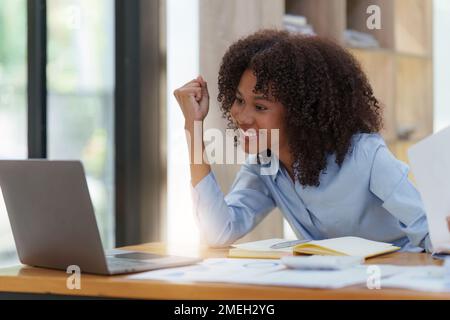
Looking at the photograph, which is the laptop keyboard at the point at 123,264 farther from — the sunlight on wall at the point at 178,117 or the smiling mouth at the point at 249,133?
the sunlight on wall at the point at 178,117


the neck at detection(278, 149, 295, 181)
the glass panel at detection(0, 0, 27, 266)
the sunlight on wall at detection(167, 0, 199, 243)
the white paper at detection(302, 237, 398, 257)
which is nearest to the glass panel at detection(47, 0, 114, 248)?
the glass panel at detection(0, 0, 27, 266)

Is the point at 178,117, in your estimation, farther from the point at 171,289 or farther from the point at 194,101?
the point at 171,289

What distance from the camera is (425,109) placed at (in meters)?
4.41

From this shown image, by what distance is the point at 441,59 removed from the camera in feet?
16.0

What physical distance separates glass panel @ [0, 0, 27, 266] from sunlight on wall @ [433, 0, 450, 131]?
2.90m

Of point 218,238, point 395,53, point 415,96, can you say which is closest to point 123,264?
point 218,238

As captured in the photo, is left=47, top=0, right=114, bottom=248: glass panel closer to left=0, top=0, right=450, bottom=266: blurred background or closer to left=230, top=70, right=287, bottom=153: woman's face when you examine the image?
left=0, top=0, right=450, bottom=266: blurred background

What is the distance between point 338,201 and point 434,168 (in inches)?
22.1

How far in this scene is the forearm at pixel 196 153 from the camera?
1958 mm

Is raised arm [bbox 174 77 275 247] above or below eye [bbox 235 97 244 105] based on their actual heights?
below

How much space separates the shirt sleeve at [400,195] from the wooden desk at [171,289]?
0.18m

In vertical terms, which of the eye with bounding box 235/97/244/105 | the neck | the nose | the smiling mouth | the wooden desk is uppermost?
the eye with bounding box 235/97/244/105

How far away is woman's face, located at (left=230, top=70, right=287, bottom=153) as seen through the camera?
1957 mm
